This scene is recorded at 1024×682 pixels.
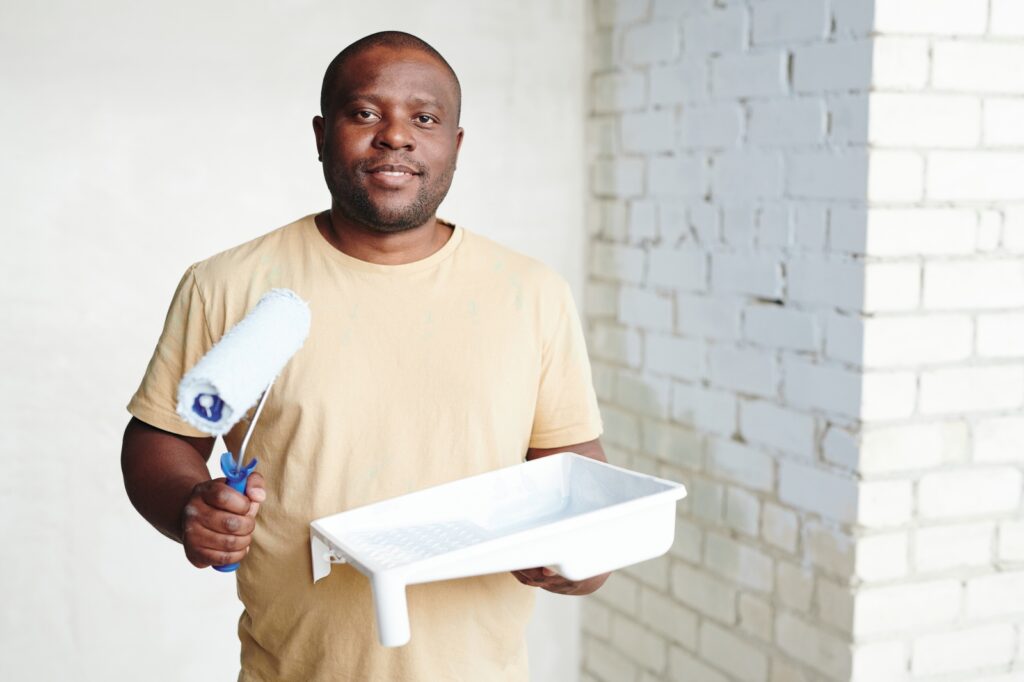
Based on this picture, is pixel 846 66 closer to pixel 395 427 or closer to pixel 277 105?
pixel 395 427

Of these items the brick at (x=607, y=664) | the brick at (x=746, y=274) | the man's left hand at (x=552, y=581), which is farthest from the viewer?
the brick at (x=607, y=664)

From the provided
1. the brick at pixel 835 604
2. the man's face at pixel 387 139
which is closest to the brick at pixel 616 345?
the brick at pixel 835 604

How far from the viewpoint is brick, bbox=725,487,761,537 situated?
229 centimetres

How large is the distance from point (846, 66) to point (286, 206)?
1314 millimetres

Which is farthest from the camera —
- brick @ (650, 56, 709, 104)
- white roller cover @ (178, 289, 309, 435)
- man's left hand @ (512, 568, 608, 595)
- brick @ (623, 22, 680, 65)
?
brick @ (623, 22, 680, 65)

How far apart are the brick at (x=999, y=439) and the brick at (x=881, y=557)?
0.71ft

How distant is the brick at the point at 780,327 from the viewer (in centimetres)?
208

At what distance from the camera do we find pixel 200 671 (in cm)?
266

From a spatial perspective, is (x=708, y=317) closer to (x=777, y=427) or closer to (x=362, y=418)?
(x=777, y=427)

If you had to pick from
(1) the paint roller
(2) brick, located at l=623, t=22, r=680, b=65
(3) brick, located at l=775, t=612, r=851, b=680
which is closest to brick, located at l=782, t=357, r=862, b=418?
(3) brick, located at l=775, t=612, r=851, b=680

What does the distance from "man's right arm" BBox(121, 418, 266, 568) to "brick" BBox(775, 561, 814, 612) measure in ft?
3.86

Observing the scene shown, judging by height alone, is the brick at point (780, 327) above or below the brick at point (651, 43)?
below

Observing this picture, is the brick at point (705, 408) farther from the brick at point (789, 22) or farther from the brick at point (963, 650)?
the brick at point (789, 22)

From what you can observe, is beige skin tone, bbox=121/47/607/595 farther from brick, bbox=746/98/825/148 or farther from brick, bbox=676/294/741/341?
brick, bbox=676/294/741/341
